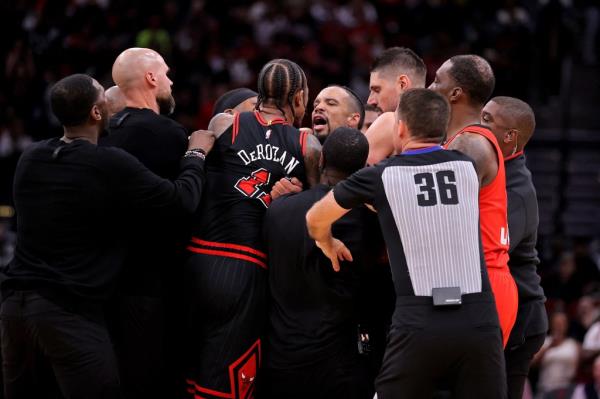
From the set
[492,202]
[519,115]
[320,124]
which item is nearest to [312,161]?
[320,124]

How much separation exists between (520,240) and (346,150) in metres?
1.18

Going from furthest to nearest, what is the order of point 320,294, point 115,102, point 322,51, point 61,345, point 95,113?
point 322,51, point 115,102, point 320,294, point 95,113, point 61,345

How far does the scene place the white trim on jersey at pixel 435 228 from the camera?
449cm

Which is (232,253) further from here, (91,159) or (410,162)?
(410,162)

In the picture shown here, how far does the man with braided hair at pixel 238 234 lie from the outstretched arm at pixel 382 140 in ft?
1.06

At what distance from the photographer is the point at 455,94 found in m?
5.38

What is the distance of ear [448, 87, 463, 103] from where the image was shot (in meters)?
5.37

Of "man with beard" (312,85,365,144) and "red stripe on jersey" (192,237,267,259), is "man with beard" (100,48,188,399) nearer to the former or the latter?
"red stripe on jersey" (192,237,267,259)

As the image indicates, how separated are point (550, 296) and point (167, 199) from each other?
6.91 meters

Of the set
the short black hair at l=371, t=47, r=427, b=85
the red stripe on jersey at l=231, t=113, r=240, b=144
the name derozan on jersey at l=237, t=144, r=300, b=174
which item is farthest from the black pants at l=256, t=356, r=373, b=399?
the short black hair at l=371, t=47, r=427, b=85

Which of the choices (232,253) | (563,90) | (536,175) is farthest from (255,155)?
(563,90)

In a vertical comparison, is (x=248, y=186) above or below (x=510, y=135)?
below

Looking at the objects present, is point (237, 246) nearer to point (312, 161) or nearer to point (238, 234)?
point (238, 234)

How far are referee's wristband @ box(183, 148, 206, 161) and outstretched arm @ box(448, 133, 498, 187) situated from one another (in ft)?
4.91
